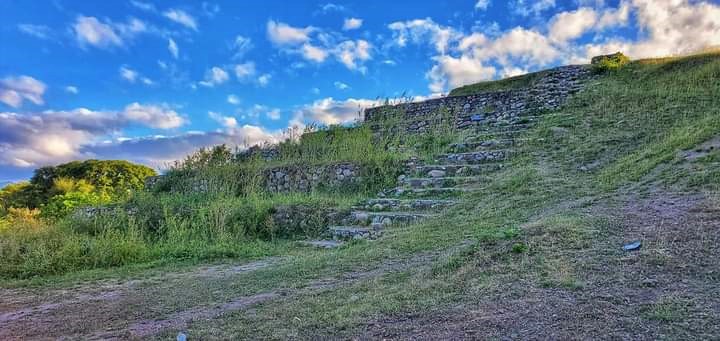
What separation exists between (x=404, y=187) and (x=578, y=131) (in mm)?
3946

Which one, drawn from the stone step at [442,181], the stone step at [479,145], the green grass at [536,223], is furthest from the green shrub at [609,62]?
the stone step at [442,181]

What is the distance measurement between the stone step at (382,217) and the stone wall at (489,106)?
5598mm

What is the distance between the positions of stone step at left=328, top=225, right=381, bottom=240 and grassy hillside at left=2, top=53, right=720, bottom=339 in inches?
11.9

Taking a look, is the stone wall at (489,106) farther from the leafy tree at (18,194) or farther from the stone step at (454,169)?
the leafy tree at (18,194)

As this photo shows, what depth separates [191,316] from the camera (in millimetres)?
3383

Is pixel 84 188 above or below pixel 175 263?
above

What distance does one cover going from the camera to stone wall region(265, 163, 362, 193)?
10250 mm

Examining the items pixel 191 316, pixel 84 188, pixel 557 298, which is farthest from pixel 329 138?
pixel 557 298

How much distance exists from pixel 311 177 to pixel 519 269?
7.97m

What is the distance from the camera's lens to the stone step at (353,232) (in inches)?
259

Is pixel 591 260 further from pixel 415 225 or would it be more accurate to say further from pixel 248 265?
pixel 248 265

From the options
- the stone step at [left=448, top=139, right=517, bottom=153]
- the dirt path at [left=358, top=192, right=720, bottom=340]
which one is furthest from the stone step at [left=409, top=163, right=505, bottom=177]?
the dirt path at [left=358, top=192, right=720, bottom=340]

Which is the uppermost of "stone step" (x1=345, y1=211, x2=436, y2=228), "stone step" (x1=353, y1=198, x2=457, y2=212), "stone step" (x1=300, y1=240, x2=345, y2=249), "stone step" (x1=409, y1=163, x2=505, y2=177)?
"stone step" (x1=409, y1=163, x2=505, y2=177)

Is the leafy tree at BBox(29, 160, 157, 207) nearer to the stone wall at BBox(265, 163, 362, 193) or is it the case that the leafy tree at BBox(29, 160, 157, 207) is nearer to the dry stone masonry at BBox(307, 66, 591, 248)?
the stone wall at BBox(265, 163, 362, 193)
